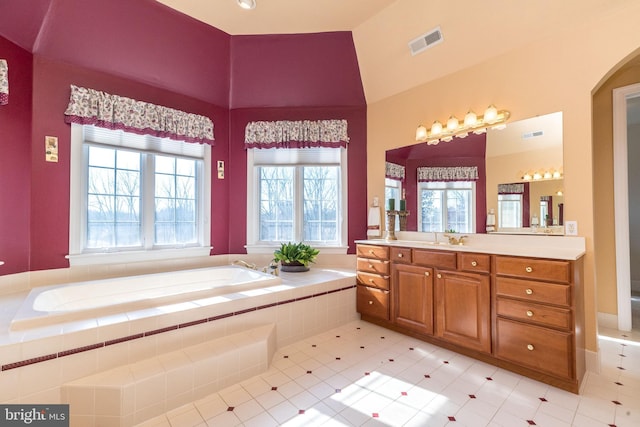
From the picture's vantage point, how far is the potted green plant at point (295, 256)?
3342 millimetres

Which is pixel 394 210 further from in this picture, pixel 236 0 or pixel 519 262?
pixel 236 0

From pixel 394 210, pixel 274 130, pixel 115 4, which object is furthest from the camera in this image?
pixel 274 130

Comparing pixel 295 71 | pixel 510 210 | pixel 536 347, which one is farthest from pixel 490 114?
pixel 295 71

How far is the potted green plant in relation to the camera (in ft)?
11.0

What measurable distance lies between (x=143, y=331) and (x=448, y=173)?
2.95m

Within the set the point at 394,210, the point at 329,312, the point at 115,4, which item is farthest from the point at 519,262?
the point at 115,4

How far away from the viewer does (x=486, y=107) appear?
263cm

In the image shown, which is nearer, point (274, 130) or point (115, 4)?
point (115, 4)

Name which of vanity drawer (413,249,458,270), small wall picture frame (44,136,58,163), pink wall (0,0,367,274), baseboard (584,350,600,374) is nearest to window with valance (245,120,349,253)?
pink wall (0,0,367,274)

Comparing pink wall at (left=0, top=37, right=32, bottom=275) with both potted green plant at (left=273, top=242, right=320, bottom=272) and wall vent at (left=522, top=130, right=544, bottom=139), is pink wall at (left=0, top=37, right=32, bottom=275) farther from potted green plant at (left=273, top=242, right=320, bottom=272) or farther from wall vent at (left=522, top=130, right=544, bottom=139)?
wall vent at (left=522, top=130, right=544, bottom=139)

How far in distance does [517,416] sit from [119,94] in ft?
13.7

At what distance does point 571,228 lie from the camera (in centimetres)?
215

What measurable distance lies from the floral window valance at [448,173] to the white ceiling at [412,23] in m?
0.97

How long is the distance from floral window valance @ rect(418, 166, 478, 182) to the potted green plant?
153 cm
